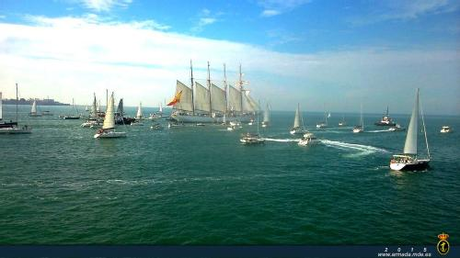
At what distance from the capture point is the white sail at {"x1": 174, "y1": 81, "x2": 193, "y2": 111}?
138 meters

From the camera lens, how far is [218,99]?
152 m

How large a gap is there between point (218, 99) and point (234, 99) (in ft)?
43.2

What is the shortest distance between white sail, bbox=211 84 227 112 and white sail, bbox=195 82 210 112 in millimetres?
2744

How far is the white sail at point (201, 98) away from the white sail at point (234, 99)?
628 inches

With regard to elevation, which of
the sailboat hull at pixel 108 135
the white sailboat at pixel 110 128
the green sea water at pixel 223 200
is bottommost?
the green sea water at pixel 223 200

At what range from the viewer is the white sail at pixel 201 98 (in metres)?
144

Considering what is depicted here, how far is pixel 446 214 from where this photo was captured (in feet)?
93.8

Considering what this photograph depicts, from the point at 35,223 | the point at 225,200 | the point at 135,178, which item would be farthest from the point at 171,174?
the point at 35,223

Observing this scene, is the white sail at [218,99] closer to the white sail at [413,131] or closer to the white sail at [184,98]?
the white sail at [184,98]

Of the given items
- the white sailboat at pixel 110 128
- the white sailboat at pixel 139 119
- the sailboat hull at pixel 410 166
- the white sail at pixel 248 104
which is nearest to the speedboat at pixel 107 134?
the white sailboat at pixel 110 128

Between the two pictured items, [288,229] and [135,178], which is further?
[135,178]

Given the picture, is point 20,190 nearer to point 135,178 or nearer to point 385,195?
point 135,178

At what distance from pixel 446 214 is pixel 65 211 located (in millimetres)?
29526

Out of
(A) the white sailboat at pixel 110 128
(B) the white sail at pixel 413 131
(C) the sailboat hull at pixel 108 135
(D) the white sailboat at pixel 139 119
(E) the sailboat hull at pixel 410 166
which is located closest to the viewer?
(B) the white sail at pixel 413 131
